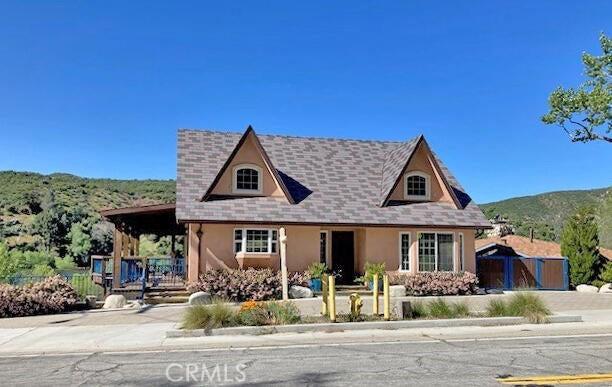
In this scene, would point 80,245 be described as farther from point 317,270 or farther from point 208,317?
point 208,317

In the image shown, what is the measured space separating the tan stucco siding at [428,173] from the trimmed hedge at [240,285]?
23.7 feet

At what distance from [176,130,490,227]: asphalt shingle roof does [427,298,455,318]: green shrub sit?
7.68 m

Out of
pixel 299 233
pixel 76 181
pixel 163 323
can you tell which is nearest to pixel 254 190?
pixel 299 233

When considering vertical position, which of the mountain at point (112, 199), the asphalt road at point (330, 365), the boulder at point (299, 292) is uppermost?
the mountain at point (112, 199)

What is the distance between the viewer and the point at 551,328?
42.6ft

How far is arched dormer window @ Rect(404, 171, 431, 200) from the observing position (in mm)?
23625

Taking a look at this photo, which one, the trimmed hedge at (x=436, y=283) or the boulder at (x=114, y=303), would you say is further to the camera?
the trimmed hedge at (x=436, y=283)

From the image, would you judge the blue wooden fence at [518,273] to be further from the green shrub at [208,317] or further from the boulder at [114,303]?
the boulder at [114,303]

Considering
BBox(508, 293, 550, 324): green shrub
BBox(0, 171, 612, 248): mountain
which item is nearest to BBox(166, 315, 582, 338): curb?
BBox(508, 293, 550, 324): green shrub

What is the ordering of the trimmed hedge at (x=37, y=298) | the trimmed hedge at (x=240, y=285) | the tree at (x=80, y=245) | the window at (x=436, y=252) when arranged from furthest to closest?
the tree at (x=80, y=245)
the window at (x=436, y=252)
the trimmed hedge at (x=240, y=285)
the trimmed hedge at (x=37, y=298)

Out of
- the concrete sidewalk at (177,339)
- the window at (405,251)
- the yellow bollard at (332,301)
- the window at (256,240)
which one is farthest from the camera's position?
the window at (405,251)

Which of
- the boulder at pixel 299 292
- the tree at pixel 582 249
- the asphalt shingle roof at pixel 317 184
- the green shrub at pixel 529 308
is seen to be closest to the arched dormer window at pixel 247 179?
the asphalt shingle roof at pixel 317 184

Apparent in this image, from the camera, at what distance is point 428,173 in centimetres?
2392

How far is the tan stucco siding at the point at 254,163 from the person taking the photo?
21.9 metres
